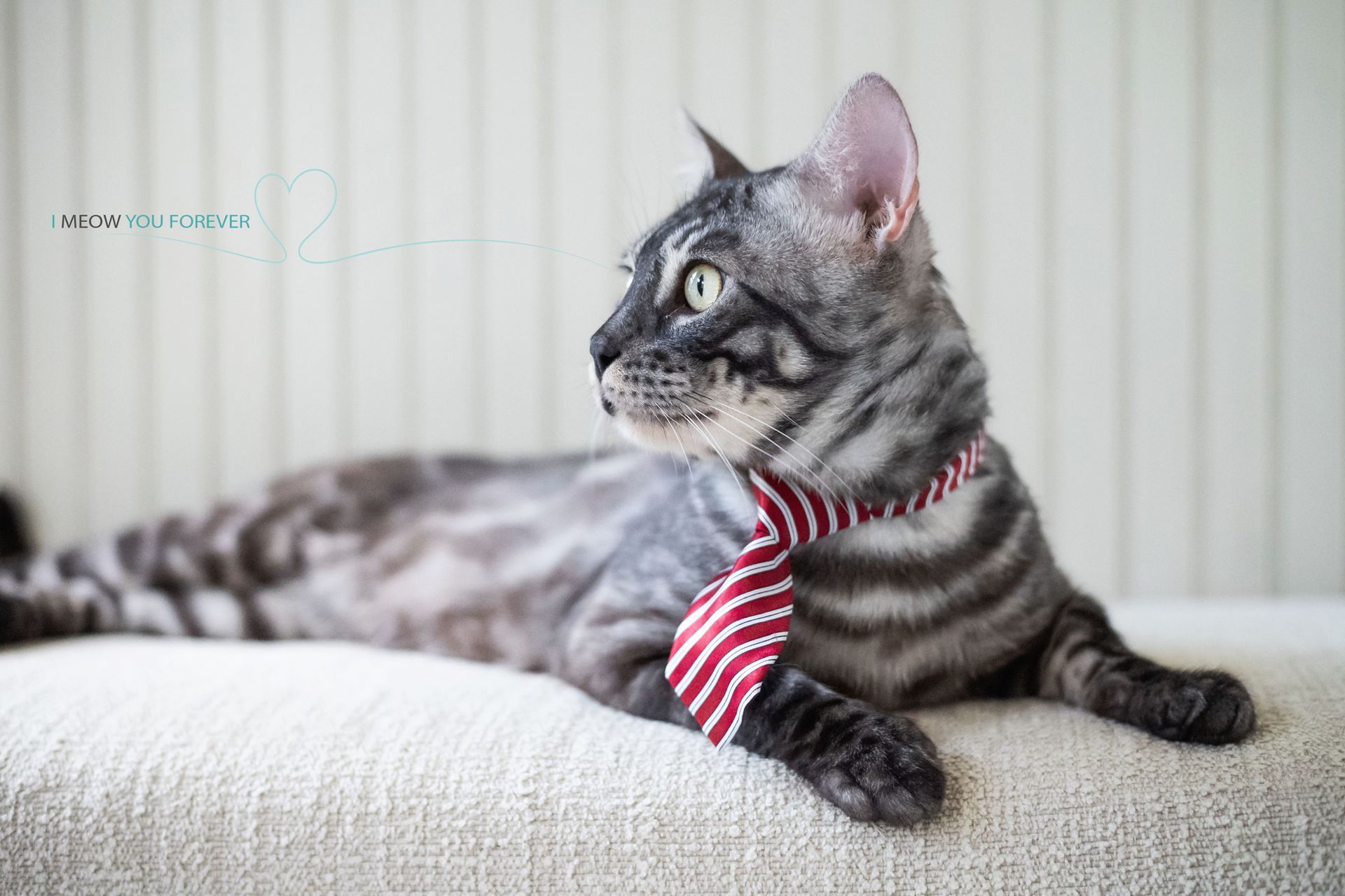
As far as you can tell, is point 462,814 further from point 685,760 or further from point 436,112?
point 436,112

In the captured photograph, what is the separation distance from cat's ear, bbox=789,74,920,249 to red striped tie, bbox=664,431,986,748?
0.25 meters

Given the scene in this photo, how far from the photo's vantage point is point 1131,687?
2.74 feet

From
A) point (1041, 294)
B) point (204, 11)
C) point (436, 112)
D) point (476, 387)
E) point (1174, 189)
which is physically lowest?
point (476, 387)

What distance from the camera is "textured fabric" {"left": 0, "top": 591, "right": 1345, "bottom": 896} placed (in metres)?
0.71

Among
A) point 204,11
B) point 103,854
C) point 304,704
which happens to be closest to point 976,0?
point 204,11

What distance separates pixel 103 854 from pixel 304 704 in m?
0.21

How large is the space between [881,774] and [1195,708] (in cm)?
31

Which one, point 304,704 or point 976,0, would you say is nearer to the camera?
point 304,704

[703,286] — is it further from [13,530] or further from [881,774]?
[13,530]

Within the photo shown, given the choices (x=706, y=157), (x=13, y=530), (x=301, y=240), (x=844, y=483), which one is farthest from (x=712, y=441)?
(x=13, y=530)

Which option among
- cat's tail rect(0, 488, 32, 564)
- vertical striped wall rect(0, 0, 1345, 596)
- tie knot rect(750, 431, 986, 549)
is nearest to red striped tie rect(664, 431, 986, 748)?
tie knot rect(750, 431, 986, 549)

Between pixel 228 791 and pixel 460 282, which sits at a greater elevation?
pixel 460 282

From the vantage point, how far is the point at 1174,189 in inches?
61.2

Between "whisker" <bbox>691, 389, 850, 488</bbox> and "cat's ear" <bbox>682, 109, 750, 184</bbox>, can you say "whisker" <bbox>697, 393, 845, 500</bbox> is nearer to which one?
"whisker" <bbox>691, 389, 850, 488</bbox>
